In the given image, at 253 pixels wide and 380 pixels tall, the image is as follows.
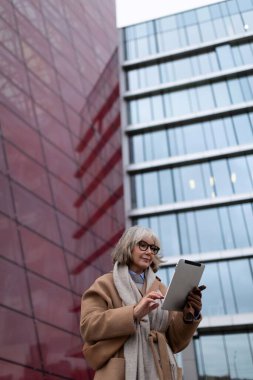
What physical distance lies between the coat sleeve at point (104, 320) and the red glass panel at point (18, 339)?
7461 millimetres

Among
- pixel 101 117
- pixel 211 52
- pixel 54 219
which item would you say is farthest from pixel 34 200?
pixel 211 52

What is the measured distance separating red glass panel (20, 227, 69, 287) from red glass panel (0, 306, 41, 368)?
151cm

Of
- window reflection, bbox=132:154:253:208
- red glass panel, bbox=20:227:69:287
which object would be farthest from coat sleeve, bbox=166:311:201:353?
window reflection, bbox=132:154:253:208

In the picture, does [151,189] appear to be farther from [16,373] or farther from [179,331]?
[179,331]

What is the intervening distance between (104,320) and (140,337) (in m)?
0.26

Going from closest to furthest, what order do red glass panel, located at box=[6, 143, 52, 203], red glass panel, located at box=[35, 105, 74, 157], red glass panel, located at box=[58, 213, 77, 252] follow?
1. red glass panel, located at box=[6, 143, 52, 203]
2. red glass panel, located at box=[58, 213, 77, 252]
3. red glass panel, located at box=[35, 105, 74, 157]

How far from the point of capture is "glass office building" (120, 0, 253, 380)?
1900cm

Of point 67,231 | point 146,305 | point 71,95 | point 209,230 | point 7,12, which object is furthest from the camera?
point 209,230

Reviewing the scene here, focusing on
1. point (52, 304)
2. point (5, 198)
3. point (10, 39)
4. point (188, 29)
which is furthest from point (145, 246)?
point (188, 29)

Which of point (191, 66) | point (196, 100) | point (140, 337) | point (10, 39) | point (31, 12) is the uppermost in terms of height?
point (191, 66)

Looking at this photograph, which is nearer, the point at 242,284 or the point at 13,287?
the point at 13,287

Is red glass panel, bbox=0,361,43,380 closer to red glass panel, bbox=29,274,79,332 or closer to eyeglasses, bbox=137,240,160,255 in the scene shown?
red glass panel, bbox=29,274,79,332

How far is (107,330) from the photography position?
7.86 ft

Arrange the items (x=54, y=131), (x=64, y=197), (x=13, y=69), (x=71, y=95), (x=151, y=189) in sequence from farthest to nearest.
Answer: (x=151, y=189) → (x=71, y=95) → (x=54, y=131) → (x=64, y=197) → (x=13, y=69)
